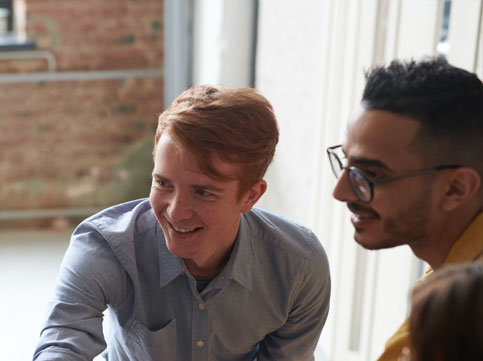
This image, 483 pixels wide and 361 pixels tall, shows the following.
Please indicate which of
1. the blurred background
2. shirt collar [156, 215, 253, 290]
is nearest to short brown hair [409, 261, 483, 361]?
shirt collar [156, 215, 253, 290]

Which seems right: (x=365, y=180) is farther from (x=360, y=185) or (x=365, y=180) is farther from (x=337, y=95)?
(x=337, y=95)

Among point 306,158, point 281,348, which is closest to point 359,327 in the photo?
point 306,158

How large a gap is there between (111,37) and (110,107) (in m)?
0.43

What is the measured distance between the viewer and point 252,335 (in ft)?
5.93

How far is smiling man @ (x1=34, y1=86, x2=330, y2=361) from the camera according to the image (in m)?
1.58

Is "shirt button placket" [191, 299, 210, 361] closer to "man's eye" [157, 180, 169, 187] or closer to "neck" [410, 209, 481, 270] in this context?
"man's eye" [157, 180, 169, 187]

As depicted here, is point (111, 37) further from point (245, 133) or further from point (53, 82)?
point (245, 133)

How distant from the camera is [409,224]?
4.58 ft

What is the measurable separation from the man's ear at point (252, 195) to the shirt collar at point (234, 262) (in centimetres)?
9

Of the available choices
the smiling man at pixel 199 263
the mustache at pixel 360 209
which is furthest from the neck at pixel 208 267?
the mustache at pixel 360 209

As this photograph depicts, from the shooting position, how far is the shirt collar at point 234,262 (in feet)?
5.65

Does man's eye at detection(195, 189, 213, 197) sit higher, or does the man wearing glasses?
the man wearing glasses

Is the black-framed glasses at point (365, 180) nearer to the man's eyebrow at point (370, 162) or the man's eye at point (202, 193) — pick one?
the man's eyebrow at point (370, 162)

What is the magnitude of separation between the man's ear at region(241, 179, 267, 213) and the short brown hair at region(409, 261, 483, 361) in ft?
2.52
